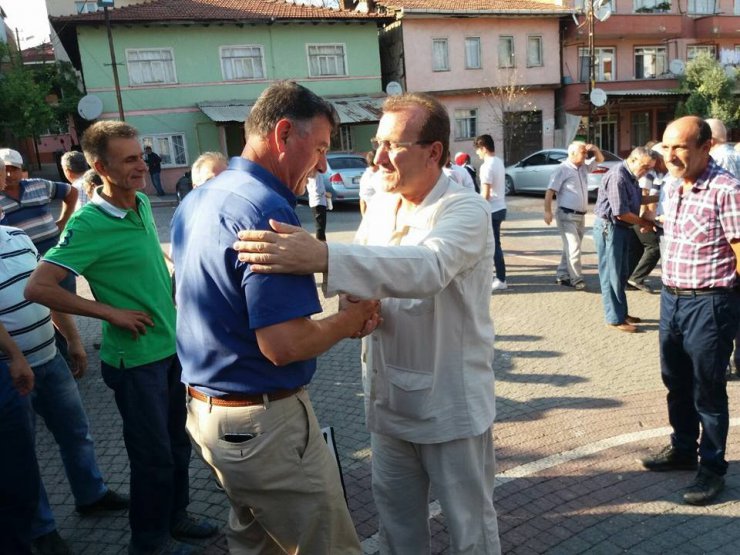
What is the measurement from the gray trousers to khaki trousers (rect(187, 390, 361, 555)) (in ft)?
20.5

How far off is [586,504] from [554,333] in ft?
10.4

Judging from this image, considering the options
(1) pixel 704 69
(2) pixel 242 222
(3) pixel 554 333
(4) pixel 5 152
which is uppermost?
(1) pixel 704 69

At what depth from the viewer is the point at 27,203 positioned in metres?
4.98

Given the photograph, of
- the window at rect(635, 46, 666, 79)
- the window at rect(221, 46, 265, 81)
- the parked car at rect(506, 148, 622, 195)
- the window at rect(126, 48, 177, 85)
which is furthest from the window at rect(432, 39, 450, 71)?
the window at rect(126, 48, 177, 85)

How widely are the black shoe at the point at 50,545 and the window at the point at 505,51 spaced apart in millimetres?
28549

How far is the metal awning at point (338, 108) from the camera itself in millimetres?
23436

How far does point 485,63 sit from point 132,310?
27.8 meters

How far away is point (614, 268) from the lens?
6.20 metres

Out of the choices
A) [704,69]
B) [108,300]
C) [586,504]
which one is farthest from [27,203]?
[704,69]

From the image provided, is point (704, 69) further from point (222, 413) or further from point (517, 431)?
point (222, 413)

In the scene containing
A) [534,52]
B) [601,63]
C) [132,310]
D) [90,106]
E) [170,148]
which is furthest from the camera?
[601,63]

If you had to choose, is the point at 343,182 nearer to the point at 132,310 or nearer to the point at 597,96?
the point at 597,96

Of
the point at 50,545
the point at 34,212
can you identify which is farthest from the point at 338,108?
the point at 50,545

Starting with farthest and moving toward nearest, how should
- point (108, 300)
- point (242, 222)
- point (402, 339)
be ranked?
point (108, 300)
point (402, 339)
point (242, 222)
